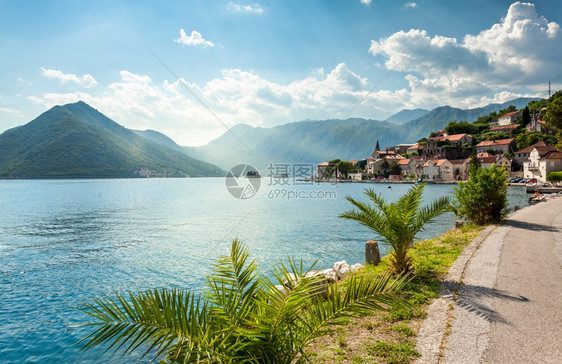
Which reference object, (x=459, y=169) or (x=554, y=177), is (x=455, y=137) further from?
(x=554, y=177)

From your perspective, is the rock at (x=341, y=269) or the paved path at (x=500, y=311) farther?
the rock at (x=341, y=269)

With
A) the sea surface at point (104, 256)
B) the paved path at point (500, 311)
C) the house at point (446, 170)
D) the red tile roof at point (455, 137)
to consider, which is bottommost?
the sea surface at point (104, 256)

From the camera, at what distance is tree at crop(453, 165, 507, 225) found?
16484 millimetres

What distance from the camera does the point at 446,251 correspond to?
1141cm

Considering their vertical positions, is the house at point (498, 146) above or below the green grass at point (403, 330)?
above

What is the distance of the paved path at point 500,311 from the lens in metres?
4.50

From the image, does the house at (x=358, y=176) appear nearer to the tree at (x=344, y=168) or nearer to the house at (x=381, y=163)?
the tree at (x=344, y=168)

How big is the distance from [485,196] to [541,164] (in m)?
86.7

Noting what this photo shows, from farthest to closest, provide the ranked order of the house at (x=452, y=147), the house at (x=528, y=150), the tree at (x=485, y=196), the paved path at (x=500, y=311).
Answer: the house at (x=452, y=147) < the house at (x=528, y=150) < the tree at (x=485, y=196) < the paved path at (x=500, y=311)

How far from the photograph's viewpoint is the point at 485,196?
1677 centimetres

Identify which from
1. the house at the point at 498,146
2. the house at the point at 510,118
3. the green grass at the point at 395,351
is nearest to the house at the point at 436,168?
the house at the point at 498,146

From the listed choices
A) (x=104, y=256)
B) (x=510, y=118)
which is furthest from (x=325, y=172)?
(x=104, y=256)

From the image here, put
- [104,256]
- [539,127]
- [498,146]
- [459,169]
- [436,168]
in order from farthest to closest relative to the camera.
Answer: [436,168] → [459,169] → [498,146] → [539,127] → [104,256]

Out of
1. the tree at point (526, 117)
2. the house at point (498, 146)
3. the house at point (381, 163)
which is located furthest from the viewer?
the house at point (381, 163)
